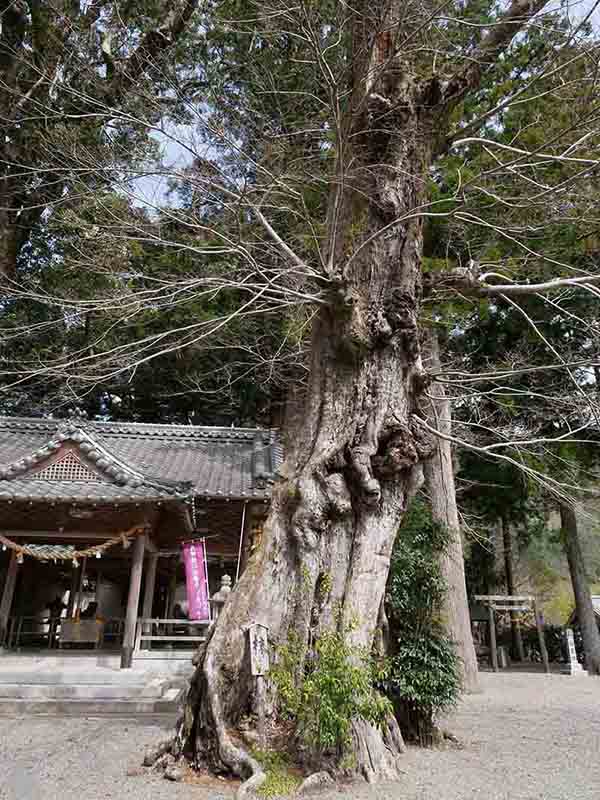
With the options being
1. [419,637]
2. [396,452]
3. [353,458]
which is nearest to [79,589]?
[419,637]

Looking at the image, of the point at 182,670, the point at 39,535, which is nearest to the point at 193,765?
the point at 182,670

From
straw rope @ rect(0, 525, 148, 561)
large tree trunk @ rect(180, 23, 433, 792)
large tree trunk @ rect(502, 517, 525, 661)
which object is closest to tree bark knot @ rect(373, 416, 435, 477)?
large tree trunk @ rect(180, 23, 433, 792)

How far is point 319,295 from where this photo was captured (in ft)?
15.4

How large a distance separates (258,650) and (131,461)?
809 centimetres

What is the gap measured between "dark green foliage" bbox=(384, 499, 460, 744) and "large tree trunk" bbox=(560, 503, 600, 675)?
9.33m

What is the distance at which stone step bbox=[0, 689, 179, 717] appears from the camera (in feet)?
20.6

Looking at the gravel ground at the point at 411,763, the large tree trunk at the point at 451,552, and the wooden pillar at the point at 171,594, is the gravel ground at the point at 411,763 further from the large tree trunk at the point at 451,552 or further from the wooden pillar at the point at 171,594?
the wooden pillar at the point at 171,594

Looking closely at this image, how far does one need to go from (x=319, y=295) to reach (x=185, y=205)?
2.05 m

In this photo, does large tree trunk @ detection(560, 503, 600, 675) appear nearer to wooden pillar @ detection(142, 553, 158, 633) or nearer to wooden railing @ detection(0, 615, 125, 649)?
wooden pillar @ detection(142, 553, 158, 633)

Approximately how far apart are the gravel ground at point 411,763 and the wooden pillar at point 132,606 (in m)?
2.02

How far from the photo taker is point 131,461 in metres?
11.1

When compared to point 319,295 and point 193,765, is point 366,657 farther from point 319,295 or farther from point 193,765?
point 319,295

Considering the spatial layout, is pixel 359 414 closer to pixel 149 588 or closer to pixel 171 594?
pixel 149 588

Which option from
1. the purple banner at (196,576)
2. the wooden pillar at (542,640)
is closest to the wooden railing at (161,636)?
the purple banner at (196,576)
